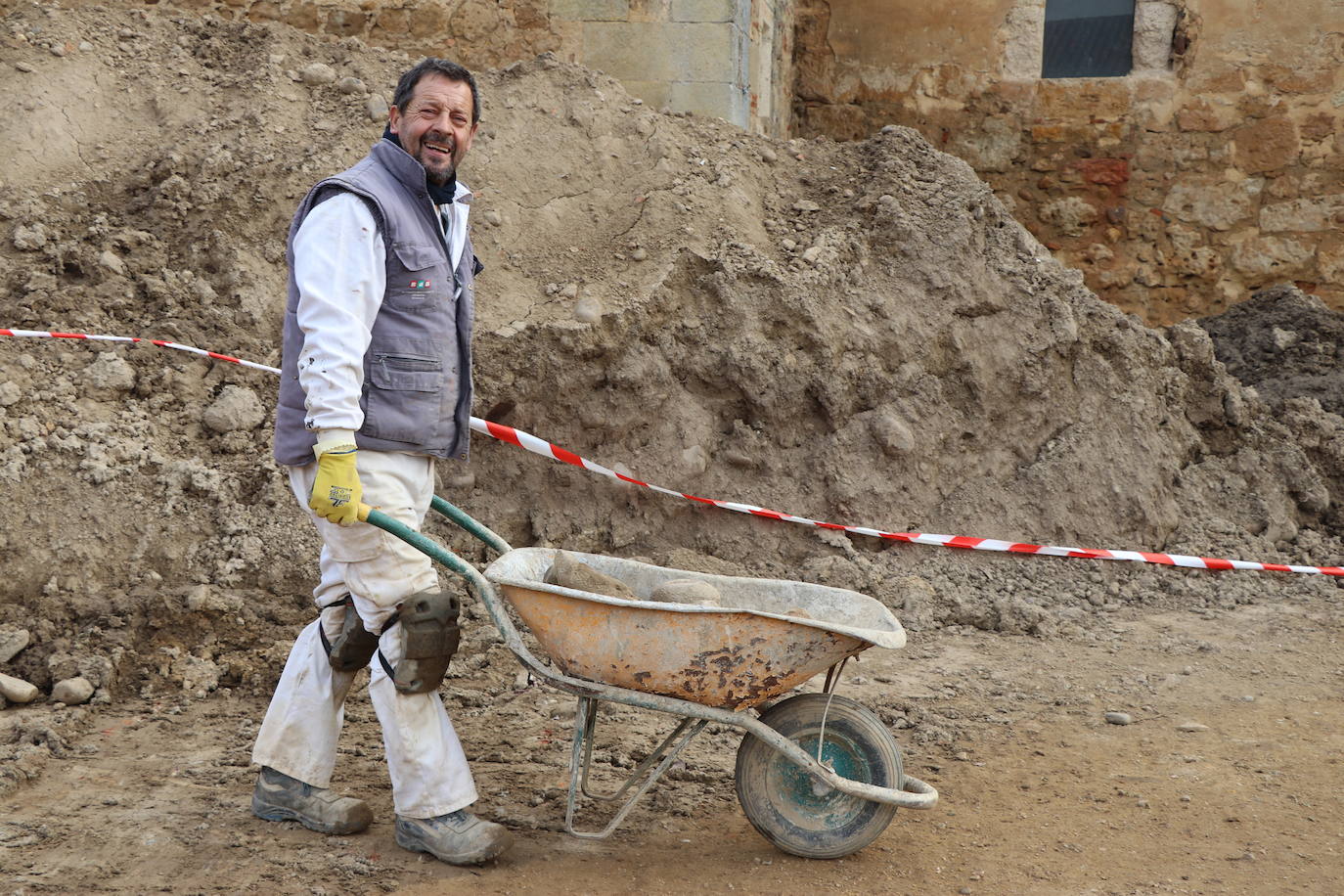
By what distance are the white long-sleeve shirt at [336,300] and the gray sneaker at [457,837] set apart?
1.10 meters

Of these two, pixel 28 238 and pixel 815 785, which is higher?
pixel 28 238

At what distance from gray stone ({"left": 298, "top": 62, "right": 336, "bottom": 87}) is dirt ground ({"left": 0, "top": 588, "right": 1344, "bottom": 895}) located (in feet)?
11.8

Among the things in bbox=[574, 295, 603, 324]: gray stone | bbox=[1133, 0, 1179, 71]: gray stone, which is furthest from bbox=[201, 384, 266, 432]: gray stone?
bbox=[1133, 0, 1179, 71]: gray stone

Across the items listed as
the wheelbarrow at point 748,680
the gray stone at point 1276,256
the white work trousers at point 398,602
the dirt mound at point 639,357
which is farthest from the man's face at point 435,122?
the gray stone at point 1276,256

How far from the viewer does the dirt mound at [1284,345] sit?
763cm

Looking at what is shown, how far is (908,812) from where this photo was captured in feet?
11.9

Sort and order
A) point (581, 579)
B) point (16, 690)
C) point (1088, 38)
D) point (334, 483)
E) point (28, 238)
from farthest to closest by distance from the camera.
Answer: point (1088, 38) → point (28, 238) → point (16, 690) → point (581, 579) → point (334, 483)

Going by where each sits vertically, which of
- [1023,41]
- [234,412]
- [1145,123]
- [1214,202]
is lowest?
[234,412]

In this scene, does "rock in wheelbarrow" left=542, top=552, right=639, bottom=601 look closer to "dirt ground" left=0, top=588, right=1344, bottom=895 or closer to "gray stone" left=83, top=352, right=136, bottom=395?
"dirt ground" left=0, top=588, right=1344, bottom=895

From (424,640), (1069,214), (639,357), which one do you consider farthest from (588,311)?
(1069,214)

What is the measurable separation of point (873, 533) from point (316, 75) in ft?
12.7

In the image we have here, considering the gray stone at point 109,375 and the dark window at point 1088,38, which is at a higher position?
the dark window at point 1088,38

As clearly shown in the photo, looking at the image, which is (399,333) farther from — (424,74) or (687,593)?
(687,593)

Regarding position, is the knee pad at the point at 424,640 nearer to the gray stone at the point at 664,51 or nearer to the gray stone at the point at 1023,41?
the gray stone at the point at 664,51
